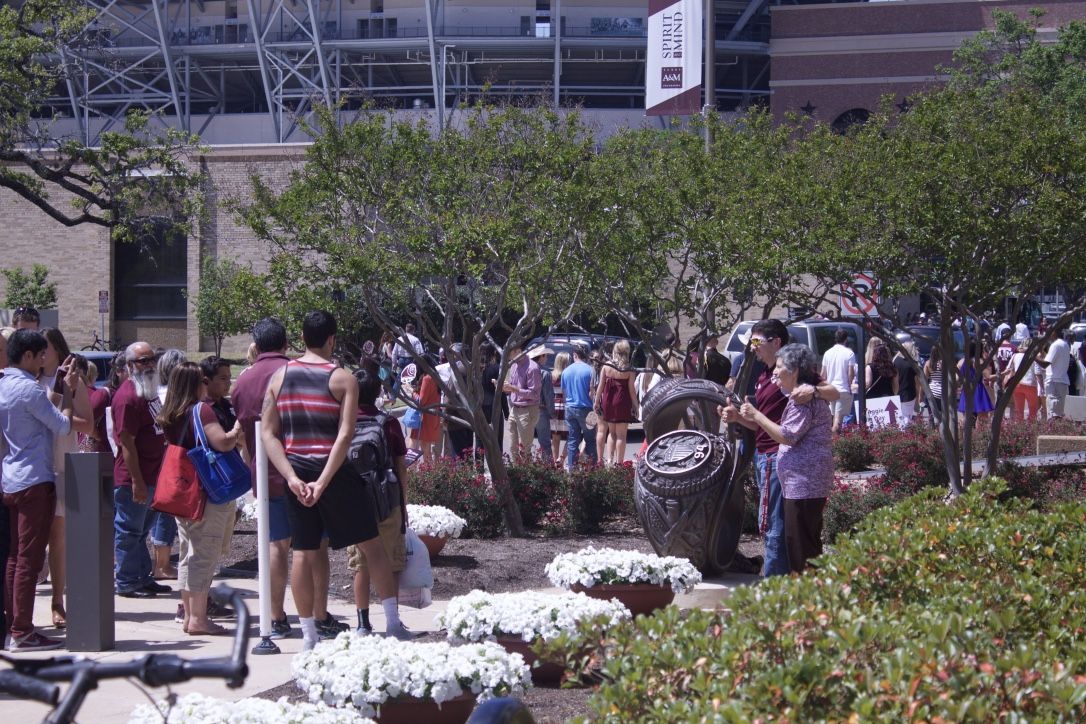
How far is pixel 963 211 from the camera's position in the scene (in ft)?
35.8

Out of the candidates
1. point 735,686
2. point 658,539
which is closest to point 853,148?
point 658,539

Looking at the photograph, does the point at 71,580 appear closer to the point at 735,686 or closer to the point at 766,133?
the point at 735,686

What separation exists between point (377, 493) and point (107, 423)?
3757mm

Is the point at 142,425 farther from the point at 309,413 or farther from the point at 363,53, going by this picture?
the point at 363,53

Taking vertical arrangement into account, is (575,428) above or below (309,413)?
below

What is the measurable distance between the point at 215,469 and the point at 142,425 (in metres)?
1.42

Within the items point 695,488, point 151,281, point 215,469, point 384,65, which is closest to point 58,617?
point 215,469

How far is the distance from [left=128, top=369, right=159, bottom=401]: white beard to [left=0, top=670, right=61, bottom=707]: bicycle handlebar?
6785 millimetres

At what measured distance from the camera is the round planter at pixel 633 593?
7.48 meters

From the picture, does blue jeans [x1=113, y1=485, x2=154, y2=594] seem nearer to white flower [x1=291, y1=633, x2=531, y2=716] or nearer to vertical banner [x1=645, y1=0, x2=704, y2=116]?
white flower [x1=291, y1=633, x2=531, y2=716]

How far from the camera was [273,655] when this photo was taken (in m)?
7.04

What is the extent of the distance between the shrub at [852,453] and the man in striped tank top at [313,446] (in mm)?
10511

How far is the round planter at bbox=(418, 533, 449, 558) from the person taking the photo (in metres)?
9.70

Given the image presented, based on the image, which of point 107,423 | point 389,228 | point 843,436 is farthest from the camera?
point 843,436
